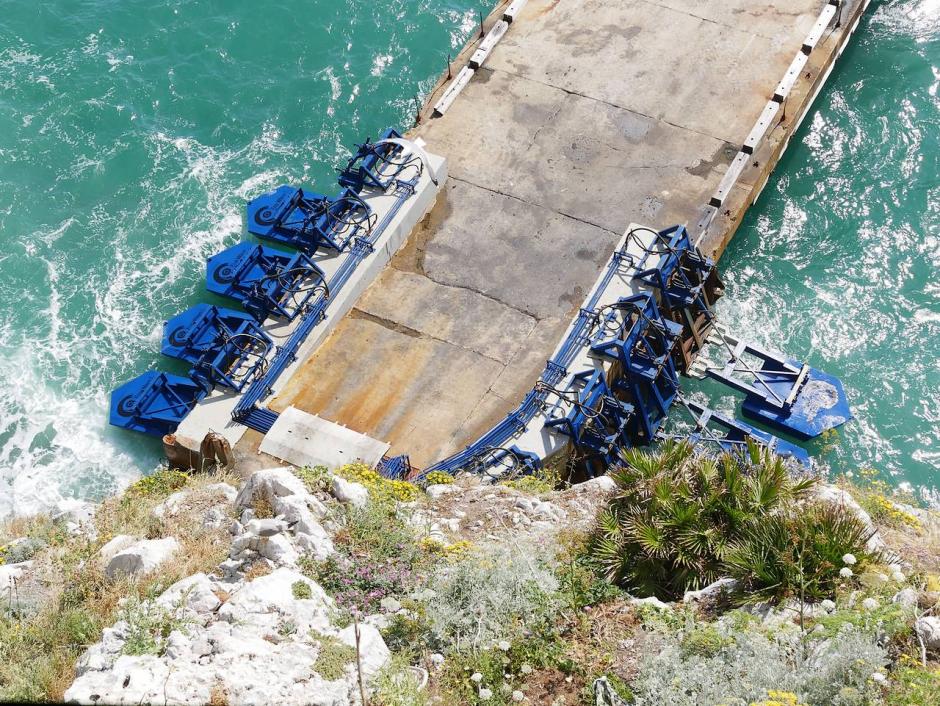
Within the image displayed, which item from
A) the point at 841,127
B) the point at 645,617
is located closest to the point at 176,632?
the point at 645,617

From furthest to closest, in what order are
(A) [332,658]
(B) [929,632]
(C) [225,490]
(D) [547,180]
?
(D) [547,180] → (C) [225,490] → (A) [332,658] → (B) [929,632]

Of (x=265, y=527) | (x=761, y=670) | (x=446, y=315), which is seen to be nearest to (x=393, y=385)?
(x=446, y=315)

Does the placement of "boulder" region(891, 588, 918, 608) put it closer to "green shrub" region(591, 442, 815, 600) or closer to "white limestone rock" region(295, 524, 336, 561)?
"green shrub" region(591, 442, 815, 600)

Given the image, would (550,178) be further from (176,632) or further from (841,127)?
(176,632)

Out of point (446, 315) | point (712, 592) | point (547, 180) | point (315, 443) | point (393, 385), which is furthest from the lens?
point (547, 180)

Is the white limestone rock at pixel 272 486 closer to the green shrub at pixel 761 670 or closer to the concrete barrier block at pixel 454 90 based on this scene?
the green shrub at pixel 761 670

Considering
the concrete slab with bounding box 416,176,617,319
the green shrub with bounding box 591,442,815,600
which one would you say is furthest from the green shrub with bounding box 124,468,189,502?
the green shrub with bounding box 591,442,815,600

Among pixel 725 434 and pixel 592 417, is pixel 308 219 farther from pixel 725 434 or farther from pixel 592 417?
pixel 725 434
